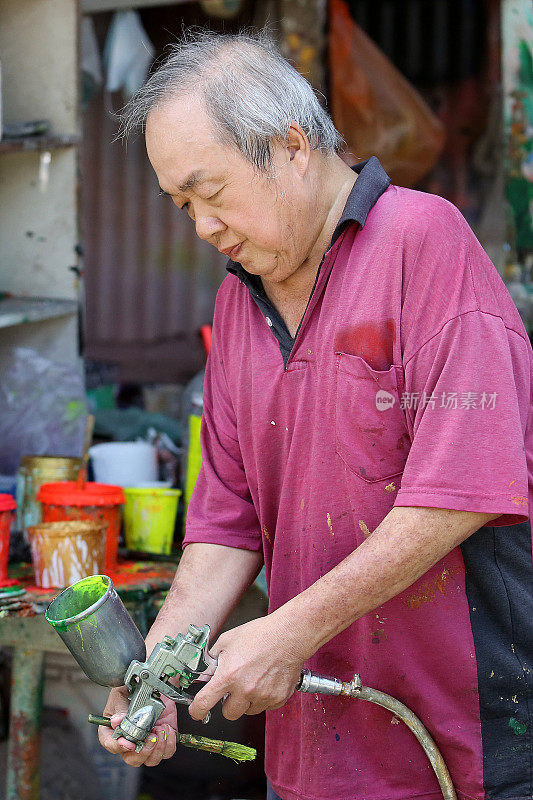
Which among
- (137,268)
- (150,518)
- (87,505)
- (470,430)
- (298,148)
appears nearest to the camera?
(470,430)

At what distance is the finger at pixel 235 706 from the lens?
134 cm

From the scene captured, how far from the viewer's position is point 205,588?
166 cm

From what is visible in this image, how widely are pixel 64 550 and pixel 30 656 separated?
284 millimetres

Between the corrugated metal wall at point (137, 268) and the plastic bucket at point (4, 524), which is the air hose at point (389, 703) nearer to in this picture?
the plastic bucket at point (4, 524)

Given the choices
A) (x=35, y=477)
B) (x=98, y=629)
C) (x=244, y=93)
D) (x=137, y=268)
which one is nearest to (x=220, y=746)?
(x=98, y=629)

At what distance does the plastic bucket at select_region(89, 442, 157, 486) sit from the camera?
2.74 m

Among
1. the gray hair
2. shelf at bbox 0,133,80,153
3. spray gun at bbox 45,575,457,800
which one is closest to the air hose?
spray gun at bbox 45,575,457,800

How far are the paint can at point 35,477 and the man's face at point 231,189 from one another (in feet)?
4.26

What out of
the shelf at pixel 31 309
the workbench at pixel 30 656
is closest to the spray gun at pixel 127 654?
the workbench at pixel 30 656

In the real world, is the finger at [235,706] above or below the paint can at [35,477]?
above

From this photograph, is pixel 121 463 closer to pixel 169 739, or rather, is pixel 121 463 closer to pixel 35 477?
pixel 35 477

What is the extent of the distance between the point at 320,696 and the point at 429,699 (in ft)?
0.68

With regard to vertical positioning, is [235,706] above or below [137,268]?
above

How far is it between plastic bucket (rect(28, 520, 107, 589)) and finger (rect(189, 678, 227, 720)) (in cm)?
91
